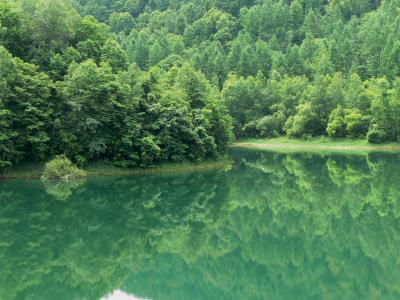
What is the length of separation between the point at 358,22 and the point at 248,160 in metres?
85.1

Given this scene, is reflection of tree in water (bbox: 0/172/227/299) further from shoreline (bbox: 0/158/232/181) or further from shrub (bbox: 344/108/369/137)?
shrub (bbox: 344/108/369/137)

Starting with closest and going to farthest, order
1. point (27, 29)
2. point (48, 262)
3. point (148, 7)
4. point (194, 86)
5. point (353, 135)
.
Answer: point (48, 262)
point (27, 29)
point (194, 86)
point (353, 135)
point (148, 7)

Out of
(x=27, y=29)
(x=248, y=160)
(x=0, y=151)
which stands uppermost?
(x=27, y=29)

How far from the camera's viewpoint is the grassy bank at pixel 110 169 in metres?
55.3

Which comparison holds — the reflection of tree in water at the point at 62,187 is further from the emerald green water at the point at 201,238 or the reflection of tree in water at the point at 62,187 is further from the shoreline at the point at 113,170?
the shoreline at the point at 113,170

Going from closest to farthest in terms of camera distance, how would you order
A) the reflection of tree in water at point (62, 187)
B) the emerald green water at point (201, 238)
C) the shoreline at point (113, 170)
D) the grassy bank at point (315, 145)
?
the emerald green water at point (201, 238) < the reflection of tree in water at point (62, 187) < the shoreline at point (113, 170) < the grassy bank at point (315, 145)

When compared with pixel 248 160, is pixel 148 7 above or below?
above

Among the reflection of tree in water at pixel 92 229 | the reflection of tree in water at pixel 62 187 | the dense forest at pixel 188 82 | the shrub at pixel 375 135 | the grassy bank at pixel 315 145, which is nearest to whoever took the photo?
the reflection of tree in water at pixel 92 229

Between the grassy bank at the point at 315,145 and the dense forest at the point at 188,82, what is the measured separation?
4.70ft

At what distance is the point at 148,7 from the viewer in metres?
197

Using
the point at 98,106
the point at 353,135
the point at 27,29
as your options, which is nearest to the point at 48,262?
the point at 98,106

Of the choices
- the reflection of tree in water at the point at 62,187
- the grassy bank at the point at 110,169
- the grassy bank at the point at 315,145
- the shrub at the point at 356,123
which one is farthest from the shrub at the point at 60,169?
the shrub at the point at 356,123

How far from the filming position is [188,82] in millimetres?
70250

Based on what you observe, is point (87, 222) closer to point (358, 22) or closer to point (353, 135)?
point (353, 135)
